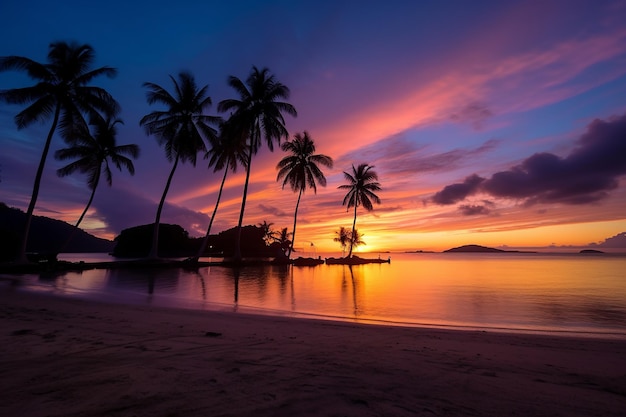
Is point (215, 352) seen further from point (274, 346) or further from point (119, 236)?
point (119, 236)

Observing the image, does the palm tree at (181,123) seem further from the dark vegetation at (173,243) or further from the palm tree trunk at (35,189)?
the dark vegetation at (173,243)

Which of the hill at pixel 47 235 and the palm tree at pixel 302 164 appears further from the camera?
the hill at pixel 47 235

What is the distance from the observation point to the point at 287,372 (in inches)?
156

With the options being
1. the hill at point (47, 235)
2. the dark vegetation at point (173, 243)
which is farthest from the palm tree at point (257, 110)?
the dark vegetation at point (173, 243)

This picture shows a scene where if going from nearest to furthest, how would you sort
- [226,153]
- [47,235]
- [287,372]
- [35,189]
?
1. [287,372]
2. [35,189]
3. [226,153]
4. [47,235]

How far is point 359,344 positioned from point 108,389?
3.96 m

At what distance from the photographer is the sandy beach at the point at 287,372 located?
2975mm

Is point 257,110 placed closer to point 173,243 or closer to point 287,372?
point 287,372

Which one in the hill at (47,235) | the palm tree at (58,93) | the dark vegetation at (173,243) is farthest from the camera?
the hill at (47,235)

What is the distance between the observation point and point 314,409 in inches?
114

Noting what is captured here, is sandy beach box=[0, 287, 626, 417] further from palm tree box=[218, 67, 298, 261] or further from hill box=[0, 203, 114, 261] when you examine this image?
hill box=[0, 203, 114, 261]

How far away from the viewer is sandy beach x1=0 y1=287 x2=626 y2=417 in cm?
297

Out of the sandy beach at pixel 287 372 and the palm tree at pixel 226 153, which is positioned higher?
the palm tree at pixel 226 153

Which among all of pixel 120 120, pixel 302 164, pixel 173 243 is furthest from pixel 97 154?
pixel 173 243
